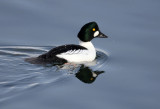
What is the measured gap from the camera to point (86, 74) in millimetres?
13578

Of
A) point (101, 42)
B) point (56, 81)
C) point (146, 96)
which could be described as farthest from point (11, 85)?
point (101, 42)

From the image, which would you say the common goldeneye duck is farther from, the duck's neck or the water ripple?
the water ripple

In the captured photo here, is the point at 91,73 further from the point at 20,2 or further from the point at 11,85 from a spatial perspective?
the point at 20,2

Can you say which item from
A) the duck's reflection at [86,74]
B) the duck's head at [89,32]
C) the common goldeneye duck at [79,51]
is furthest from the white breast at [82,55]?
the duck's reflection at [86,74]

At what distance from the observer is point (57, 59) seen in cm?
1389

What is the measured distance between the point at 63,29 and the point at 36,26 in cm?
82

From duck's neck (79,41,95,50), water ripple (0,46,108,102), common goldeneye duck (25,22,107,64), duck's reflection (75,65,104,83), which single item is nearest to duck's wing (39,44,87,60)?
common goldeneye duck (25,22,107,64)

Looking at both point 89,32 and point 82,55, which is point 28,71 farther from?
point 89,32

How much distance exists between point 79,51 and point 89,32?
863 millimetres

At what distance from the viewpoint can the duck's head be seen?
48.5ft

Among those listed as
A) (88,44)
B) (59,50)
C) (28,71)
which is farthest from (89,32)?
(28,71)

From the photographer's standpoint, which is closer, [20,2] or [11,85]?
[11,85]

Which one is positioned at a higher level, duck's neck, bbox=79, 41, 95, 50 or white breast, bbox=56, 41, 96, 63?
duck's neck, bbox=79, 41, 95, 50

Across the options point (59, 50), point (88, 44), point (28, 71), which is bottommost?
point (28, 71)
